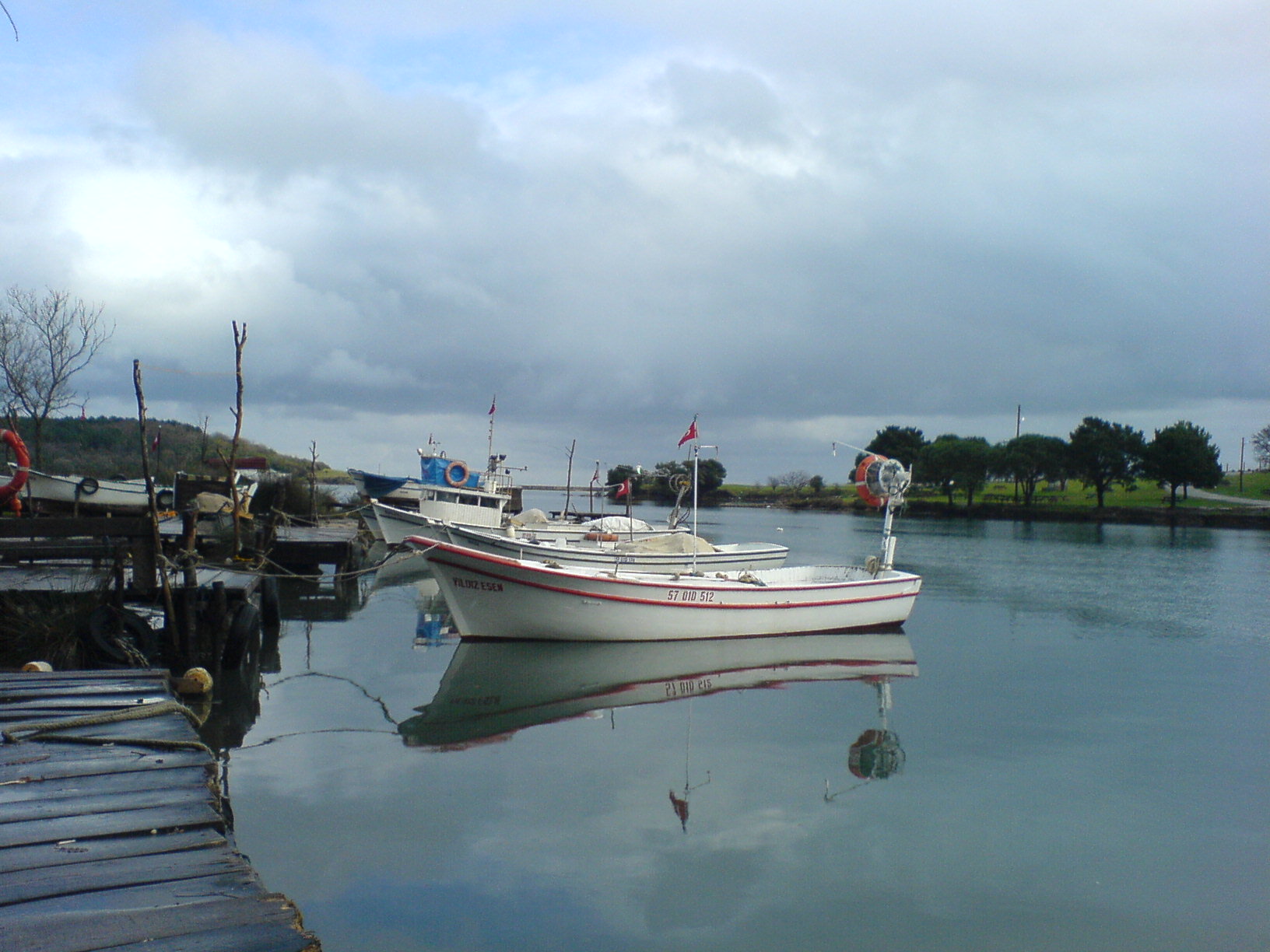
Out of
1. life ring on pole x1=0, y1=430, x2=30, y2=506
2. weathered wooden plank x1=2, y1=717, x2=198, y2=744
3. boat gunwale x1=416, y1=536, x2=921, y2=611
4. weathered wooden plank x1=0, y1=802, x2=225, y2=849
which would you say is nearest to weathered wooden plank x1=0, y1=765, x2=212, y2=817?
weathered wooden plank x1=0, y1=802, x2=225, y2=849

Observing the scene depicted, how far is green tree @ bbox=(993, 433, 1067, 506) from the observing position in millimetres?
94188

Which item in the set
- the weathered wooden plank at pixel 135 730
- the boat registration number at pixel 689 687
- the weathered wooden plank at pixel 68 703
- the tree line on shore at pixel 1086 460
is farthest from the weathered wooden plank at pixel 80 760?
the tree line on shore at pixel 1086 460

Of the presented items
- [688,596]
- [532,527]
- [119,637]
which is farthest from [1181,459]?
[119,637]

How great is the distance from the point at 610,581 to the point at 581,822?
8.42m

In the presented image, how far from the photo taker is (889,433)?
112 m

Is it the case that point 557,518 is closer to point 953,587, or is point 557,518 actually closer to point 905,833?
point 953,587

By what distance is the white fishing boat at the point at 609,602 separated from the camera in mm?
17000

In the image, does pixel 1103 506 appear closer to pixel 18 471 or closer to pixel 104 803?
pixel 18 471

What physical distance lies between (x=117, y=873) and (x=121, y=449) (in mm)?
55536

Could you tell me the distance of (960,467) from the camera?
320 feet

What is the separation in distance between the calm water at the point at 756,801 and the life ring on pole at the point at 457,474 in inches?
758

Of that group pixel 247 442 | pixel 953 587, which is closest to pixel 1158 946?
pixel 953 587

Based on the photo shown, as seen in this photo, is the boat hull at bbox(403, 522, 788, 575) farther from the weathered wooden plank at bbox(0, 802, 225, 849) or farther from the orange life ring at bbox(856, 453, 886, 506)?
the weathered wooden plank at bbox(0, 802, 225, 849)

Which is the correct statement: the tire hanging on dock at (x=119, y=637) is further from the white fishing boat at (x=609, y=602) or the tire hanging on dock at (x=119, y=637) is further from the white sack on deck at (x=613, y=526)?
the white sack on deck at (x=613, y=526)
